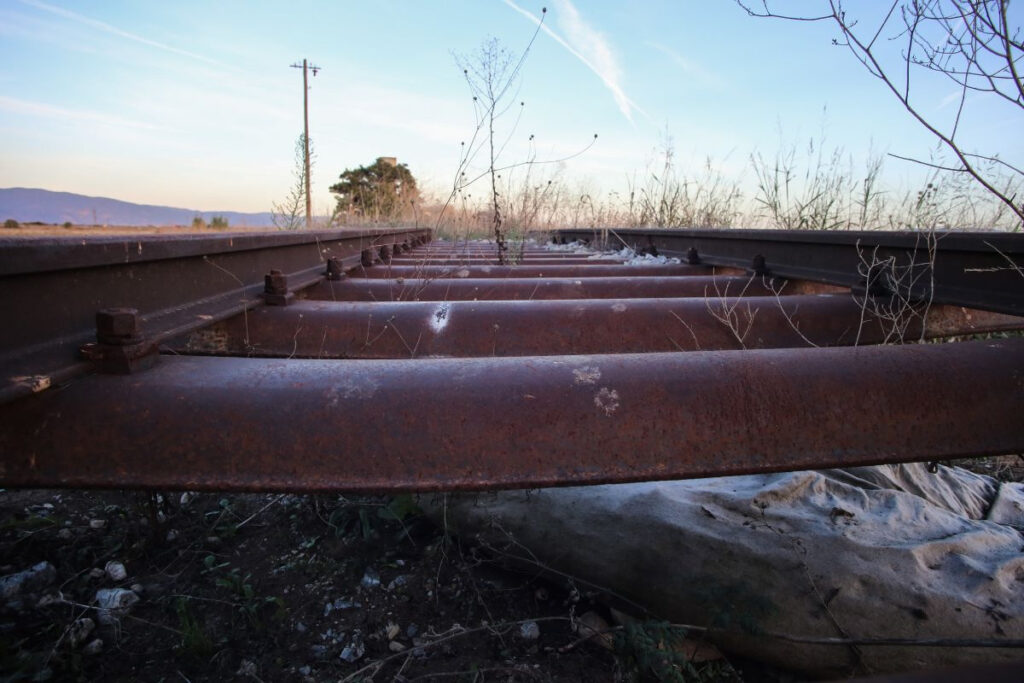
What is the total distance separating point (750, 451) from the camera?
1007mm

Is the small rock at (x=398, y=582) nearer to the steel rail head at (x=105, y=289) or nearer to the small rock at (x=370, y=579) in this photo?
the small rock at (x=370, y=579)

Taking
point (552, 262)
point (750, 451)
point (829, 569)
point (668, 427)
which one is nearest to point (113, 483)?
point (668, 427)

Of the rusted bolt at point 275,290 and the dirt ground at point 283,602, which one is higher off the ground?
the rusted bolt at point 275,290

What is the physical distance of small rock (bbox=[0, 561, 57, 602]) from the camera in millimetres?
1718

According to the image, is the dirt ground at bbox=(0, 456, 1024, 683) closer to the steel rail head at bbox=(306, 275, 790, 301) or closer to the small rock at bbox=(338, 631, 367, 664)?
the small rock at bbox=(338, 631, 367, 664)

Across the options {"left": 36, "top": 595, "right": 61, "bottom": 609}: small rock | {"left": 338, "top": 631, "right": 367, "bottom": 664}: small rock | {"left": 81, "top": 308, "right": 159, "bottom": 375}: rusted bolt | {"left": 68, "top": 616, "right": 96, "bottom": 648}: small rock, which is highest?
{"left": 81, "top": 308, "right": 159, "bottom": 375}: rusted bolt

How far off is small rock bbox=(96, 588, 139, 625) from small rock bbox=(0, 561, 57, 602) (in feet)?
0.62

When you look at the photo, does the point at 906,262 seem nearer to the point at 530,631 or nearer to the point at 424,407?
the point at 530,631

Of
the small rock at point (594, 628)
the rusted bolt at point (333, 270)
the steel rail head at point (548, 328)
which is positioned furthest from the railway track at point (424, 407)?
the rusted bolt at point (333, 270)

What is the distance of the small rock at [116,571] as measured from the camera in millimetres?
1825

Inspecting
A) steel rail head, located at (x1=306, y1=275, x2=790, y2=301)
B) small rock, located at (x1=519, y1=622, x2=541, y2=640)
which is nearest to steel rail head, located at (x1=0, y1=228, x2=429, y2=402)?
steel rail head, located at (x1=306, y1=275, x2=790, y2=301)

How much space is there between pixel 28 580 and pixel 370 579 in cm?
98

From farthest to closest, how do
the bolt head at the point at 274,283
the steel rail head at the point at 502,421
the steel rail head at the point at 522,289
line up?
the steel rail head at the point at 522,289 → the bolt head at the point at 274,283 → the steel rail head at the point at 502,421

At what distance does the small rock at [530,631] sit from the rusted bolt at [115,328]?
1171 millimetres
